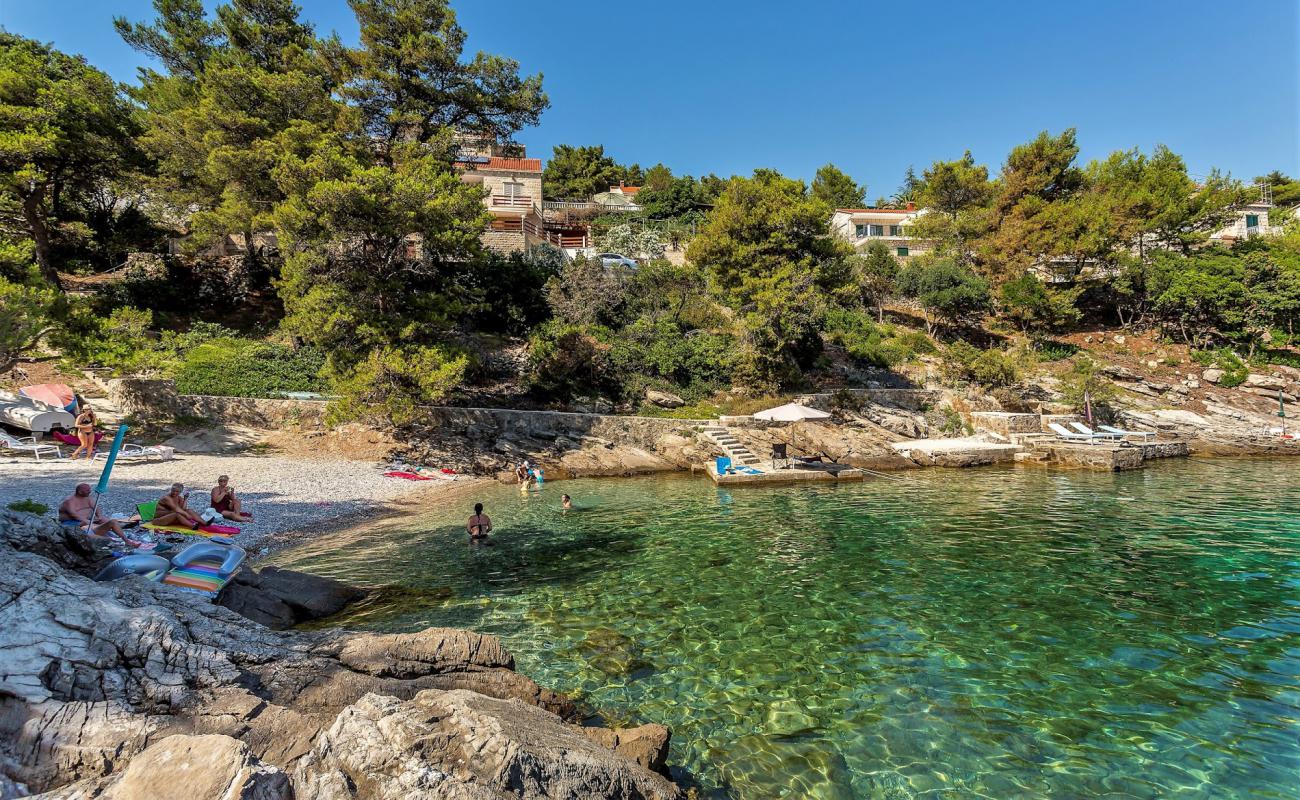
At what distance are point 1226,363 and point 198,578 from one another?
4765cm

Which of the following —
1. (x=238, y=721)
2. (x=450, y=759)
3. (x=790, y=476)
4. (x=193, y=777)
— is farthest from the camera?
(x=790, y=476)

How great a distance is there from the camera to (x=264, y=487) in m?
16.0

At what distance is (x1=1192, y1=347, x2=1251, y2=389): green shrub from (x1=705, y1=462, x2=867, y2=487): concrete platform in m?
27.8

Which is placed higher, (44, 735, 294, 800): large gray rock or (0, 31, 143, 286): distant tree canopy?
(0, 31, 143, 286): distant tree canopy

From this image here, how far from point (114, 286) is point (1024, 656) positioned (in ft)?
123

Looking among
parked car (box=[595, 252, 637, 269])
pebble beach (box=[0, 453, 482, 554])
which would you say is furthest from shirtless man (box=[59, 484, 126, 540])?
parked car (box=[595, 252, 637, 269])

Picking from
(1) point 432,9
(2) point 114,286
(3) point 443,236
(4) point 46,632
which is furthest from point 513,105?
(4) point 46,632

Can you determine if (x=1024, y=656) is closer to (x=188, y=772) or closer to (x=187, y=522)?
(x=188, y=772)

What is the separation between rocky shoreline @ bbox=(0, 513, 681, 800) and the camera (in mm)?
3176

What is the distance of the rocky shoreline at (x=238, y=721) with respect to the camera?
3.18 metres

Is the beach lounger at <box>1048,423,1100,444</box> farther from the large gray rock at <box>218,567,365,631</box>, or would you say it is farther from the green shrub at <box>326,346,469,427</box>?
the large gray rock at <box>218,567,365,631</box>

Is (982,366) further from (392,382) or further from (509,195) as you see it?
(509,195)

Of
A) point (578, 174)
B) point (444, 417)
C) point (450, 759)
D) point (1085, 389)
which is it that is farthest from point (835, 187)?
point (450, 759)

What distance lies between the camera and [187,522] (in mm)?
11125
